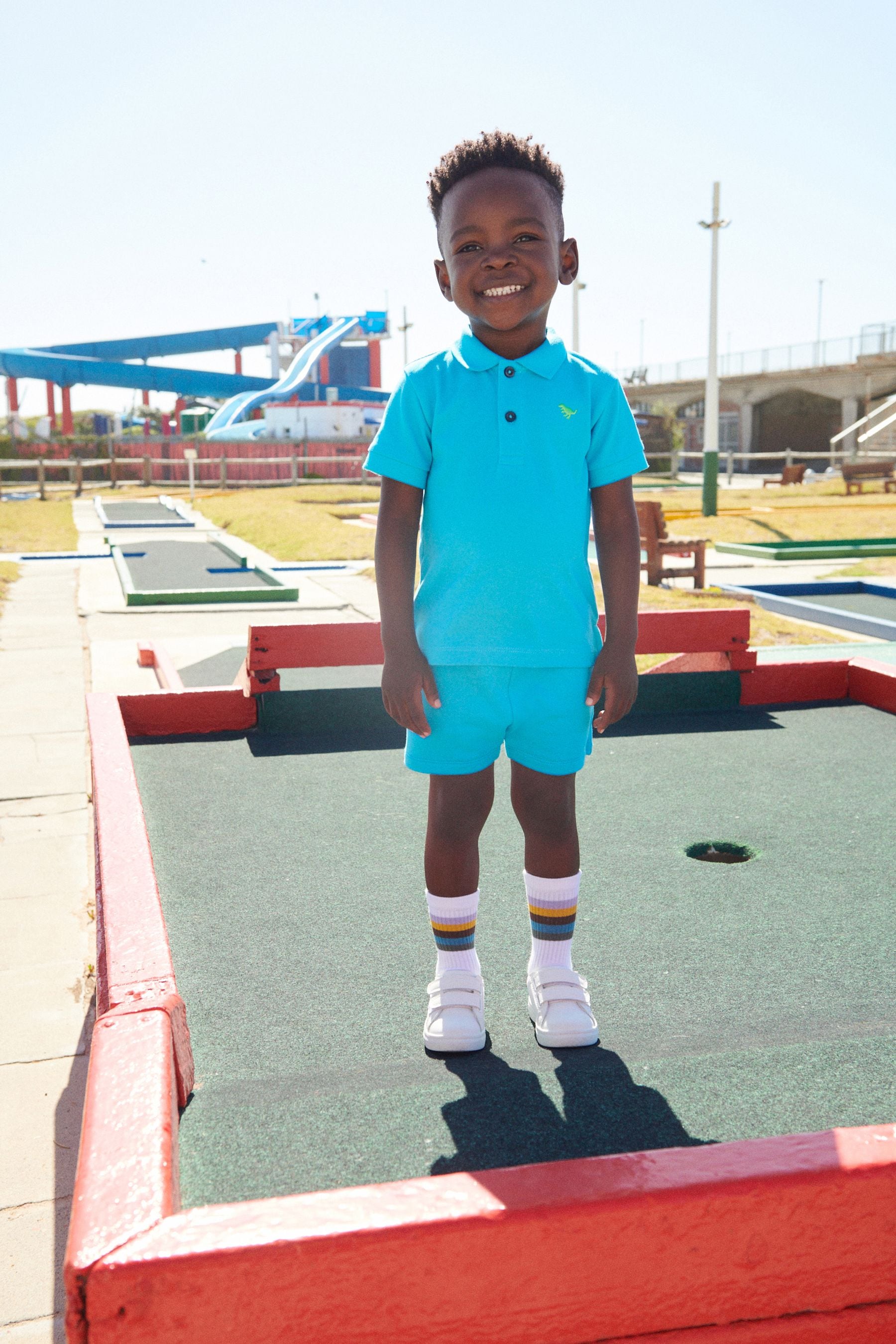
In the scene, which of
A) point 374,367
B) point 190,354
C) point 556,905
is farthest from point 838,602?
point 374,367

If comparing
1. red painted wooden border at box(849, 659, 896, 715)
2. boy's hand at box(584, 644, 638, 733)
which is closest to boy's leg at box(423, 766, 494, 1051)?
boy's hand at box(584, 644, 638, 733)

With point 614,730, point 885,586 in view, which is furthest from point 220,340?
point 614,730

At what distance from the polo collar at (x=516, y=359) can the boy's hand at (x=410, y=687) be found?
50 centimetres

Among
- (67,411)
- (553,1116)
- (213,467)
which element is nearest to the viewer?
(553,1116)

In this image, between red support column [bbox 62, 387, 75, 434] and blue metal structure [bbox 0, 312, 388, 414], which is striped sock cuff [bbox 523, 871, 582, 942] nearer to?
blue metal structure [bbox 0, 312, 388, 414]

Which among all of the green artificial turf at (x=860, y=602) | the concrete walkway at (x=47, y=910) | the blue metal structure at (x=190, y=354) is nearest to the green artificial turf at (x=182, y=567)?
the concrete walkway at (x=47, y=910)

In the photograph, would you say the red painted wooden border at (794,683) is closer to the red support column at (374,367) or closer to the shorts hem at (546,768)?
the shorts hem at (546,768)

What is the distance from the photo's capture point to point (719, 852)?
3008mm

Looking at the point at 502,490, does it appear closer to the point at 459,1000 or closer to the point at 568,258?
the point at 568,258

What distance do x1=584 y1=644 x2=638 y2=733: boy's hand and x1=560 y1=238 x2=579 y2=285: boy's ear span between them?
68cm

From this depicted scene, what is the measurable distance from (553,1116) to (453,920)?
0.38 metres

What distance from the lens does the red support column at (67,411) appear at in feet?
182

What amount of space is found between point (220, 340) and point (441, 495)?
6148cm

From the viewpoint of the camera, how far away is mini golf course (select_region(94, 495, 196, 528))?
19609 millimetres
